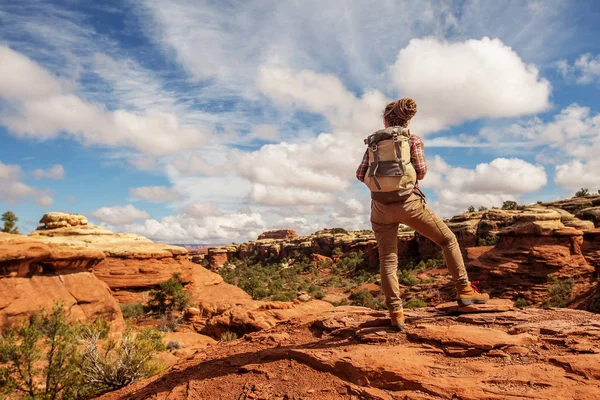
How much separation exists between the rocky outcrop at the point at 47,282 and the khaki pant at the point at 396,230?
34.2ft

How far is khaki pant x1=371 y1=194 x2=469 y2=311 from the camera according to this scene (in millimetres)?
4238

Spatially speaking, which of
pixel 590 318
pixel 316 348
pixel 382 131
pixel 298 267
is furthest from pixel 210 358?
pixel 298 267

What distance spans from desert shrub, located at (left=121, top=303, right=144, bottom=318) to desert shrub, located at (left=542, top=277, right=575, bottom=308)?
2195cm

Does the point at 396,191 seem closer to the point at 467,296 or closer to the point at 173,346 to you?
the point at 467,296

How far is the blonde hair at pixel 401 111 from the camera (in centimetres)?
435

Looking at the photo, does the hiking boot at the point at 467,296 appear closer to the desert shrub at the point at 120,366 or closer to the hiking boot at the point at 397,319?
the hiking boot at the point at 397,319

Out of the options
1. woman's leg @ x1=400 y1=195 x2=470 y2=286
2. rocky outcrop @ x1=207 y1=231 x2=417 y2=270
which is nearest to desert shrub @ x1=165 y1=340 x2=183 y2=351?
woman's leg @ x1=400 y1=195 x2=470 y2=286

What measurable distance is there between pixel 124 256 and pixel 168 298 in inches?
155

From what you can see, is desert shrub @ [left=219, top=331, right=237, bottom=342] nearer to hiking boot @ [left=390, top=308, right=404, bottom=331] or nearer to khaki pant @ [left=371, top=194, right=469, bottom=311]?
hiking boot @ [left=390, top=308, right=404, bottom=331]

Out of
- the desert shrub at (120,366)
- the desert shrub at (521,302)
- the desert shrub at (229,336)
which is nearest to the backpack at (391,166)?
the desert shrub at (120,366)

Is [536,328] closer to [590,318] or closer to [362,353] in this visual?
[590,318]

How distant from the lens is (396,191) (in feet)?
13.6

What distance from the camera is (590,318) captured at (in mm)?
4402

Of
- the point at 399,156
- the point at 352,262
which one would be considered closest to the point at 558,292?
the point at 399,156
